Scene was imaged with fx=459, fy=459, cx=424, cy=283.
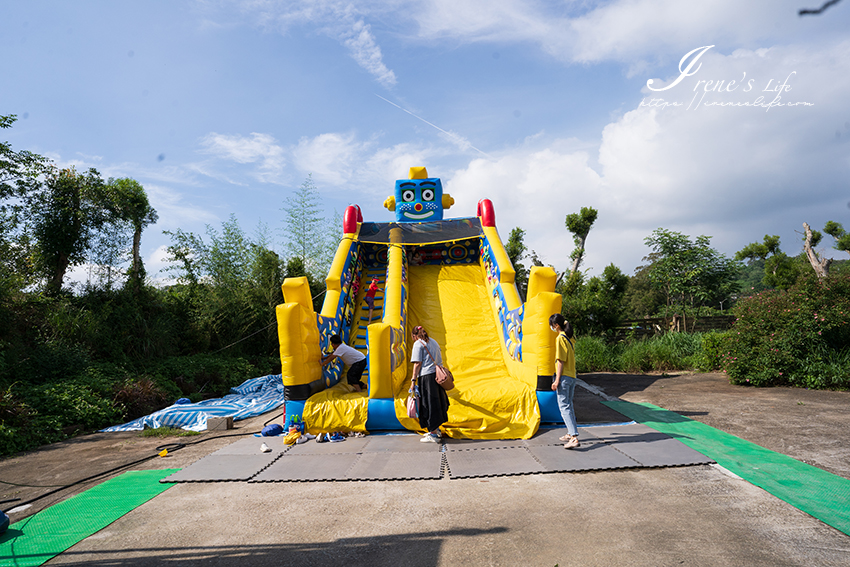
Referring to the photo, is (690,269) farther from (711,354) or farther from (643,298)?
(643,298)

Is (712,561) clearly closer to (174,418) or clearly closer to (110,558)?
(110,558)

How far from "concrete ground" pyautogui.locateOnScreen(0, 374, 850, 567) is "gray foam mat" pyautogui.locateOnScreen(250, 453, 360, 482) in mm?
144

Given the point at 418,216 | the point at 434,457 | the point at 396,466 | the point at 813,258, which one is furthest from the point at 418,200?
the point at 813,258

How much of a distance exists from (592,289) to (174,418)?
11473 millimetres

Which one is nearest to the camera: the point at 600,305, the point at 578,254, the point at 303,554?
the point at 303,554

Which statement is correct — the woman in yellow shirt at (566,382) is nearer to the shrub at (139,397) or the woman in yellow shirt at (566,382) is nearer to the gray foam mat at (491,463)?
the gray foam mat at (491,463)

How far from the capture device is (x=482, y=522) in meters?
3.10

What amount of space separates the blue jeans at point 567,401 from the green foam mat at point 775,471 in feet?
3.86

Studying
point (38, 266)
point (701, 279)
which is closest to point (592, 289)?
point (701, 279)

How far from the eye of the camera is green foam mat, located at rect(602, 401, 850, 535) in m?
3.08

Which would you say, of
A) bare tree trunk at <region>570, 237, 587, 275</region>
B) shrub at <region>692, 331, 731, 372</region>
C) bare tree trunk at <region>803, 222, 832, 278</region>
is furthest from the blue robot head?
bare tree trunk at <region>803, 222, 832, 278</region>

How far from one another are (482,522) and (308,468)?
1.97 meters

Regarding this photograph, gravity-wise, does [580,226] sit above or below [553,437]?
above

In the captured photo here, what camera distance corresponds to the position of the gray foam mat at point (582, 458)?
4062 mm
